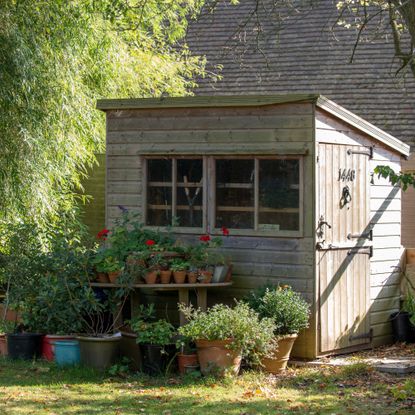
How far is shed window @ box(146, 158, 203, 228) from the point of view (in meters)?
11.0

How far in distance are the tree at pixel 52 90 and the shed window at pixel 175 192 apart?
1975mm

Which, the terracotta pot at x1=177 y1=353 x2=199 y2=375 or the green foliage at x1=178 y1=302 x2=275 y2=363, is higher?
the green foliage at x1=178 y1=302 x2=275 y2=363

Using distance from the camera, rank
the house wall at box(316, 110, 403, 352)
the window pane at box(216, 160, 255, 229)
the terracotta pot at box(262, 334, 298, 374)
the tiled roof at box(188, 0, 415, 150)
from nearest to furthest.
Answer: the terracotta pot at box(262, 334, 298, 374) < the window pane at box(216, 160, 255, 229) < the house wall at box(316, 110, 403, 352) < the tiled roof at box(188, 0, 415, 150)

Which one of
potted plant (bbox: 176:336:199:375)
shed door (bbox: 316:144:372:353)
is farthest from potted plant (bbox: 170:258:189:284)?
shed door (bbox: 316:144:372:353)

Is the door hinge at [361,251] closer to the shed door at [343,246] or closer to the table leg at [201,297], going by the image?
the shed door at [343,246]

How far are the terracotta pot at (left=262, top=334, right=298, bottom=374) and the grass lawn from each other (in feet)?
0.46

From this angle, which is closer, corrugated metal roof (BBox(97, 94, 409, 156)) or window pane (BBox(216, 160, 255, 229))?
corrugated metal roof (BBox(97, 94, 409, 156))

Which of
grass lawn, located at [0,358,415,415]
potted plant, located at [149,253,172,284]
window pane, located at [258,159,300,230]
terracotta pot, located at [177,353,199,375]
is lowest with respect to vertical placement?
grass lawn, located at [0,358,415,415]

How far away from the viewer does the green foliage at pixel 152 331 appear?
982 centimetres

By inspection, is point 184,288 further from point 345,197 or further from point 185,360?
point 345,197

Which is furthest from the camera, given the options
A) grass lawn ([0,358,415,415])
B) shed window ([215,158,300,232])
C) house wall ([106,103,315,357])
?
shed window ([215,158,300,232])

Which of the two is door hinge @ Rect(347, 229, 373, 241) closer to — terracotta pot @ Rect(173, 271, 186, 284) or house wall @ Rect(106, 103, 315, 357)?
house wall @ Rect(106, 103, 315, 357)

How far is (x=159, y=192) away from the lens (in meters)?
11.3

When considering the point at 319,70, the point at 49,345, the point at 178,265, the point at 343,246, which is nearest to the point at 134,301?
the point at 178,265
